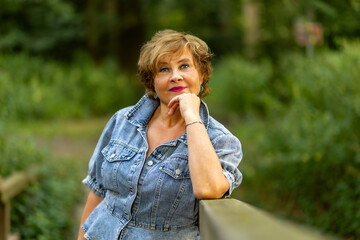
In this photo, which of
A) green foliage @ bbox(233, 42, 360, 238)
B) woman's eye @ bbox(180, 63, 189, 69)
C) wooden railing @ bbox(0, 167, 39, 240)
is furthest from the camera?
green foliage @ bbox(233, 42, 360, 238)

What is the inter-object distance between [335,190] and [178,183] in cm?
436

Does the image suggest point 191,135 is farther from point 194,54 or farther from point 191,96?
point 194,54

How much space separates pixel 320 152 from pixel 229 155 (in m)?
4.22

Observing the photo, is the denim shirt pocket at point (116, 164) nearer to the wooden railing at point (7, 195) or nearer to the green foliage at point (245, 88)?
the wooden railing at point (7, 195)

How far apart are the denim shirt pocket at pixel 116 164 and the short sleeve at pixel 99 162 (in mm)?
92

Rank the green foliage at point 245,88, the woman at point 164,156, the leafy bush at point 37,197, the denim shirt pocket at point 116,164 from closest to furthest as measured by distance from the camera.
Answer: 1. the woman at point 164,156
2. the denim shirt pocket at point 116,164
3. the leafy bush at point 37,197
4. the green foliage at point 245,88

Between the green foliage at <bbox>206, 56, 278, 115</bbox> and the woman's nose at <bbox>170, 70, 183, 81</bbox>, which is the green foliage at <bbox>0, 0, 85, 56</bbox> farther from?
the woman's nose at <bbox>170, 70, 183, 81</bbox>

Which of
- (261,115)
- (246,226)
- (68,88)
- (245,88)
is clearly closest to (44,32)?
(68,88)

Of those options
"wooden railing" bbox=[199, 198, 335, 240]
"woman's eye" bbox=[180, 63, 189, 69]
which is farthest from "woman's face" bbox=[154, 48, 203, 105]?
"wooden railing" bbox=[199, 198, 335, 240]

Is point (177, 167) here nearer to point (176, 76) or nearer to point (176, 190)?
point (176, 190)

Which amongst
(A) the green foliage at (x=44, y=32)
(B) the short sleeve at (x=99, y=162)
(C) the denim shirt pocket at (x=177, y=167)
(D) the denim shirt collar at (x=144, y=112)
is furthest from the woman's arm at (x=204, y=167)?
(A) the green foliage at (x=44, y=32)

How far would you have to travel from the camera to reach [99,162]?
2.66 meters

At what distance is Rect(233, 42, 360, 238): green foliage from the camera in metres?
5.89

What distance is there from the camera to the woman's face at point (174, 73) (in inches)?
99.3
